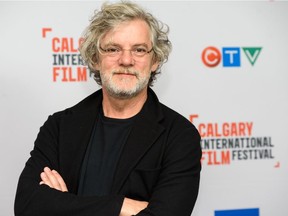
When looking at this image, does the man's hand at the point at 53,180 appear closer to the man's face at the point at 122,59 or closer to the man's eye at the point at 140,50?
Answer: the man's face at the point at 122,59

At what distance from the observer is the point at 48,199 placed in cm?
179

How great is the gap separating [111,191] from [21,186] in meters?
0.40

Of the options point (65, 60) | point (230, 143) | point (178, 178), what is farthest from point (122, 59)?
point (230, 143)

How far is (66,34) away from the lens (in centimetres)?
274

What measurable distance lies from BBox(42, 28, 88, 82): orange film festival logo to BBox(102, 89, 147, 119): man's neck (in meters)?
0.69

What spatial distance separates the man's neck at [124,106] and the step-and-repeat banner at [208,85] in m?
0.70

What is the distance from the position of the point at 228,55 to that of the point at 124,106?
44.1 inches

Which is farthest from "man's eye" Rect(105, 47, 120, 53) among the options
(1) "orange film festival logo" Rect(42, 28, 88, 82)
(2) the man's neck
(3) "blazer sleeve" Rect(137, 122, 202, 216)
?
(1) "orange film festival logo" Rect(42, 28, 88, 82)

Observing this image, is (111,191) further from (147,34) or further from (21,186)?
(147,34)

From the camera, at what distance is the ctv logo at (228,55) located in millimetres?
2904

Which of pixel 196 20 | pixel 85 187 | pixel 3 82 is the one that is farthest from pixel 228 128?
pixel 3 82

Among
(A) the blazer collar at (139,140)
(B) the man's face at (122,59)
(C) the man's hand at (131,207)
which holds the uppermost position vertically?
(B) the man's face at (122,59)

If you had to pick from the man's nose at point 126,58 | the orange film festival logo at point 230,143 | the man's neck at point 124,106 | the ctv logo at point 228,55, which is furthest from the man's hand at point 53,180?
the ctv logo at point 228,55

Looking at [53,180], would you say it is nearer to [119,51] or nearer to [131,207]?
[131,207]
